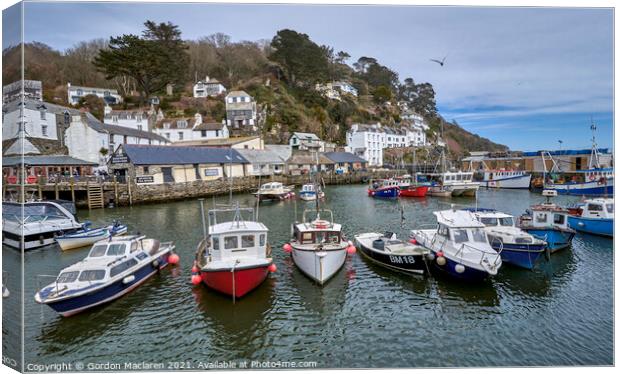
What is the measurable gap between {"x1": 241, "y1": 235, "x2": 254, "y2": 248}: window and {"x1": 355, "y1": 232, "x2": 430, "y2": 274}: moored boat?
229 inches

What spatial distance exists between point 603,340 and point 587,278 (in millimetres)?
5707

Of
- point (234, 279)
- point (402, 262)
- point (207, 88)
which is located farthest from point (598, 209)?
point (207, 88)

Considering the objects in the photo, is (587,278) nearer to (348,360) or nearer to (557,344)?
(557,344)

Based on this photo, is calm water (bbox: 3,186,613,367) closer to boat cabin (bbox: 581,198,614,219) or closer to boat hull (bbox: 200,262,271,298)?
boat hull (bbox: 200,262,271,298)

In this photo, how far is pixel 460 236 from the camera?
15.0 metres

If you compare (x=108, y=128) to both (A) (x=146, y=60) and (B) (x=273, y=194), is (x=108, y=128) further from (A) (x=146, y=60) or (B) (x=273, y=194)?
(B) (x=273, y=194)

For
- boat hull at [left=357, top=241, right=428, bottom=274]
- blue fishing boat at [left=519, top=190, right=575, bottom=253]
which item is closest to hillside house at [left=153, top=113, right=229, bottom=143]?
boat hull at [left=357, top=241, right=428, bottom=274]

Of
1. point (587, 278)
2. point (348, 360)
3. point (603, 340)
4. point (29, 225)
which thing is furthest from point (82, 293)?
point (587, 278)

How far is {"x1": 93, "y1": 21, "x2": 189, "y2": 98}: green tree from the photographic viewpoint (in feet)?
138

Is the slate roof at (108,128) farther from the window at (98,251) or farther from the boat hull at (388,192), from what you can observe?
the boat hull at (388,192)

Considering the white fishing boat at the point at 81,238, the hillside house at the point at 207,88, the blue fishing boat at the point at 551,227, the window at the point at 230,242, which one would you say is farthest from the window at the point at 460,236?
the hillside house at the point at 207,88

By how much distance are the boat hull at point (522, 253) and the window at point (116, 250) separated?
15.5 meters

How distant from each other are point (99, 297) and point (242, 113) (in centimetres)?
6207

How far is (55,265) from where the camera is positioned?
16.7 meters
